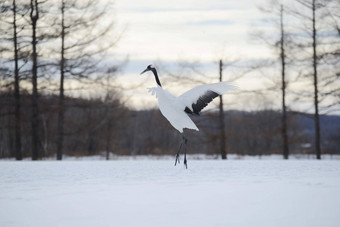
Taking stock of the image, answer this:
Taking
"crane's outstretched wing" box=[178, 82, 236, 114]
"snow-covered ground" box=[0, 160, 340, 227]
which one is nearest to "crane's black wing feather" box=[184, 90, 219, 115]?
"crane's outstretched wing" box=[178, 82, 236, 114]

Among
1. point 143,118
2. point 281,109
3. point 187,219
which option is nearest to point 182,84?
point 281,109

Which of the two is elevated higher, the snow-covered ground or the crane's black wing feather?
the crane's black wing feather

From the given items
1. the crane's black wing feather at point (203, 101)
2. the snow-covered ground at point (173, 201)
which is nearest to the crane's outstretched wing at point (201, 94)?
the crane's black wing feather at point (203, 101)

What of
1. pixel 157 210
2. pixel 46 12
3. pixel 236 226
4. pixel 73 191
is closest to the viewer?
pixel 236 226

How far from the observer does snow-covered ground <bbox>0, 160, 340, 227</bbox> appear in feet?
13.5

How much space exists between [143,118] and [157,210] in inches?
2107

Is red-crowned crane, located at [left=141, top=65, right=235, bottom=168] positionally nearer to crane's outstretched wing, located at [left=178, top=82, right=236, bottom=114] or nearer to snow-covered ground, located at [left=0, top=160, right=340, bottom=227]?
crane's outstretched wing, located at [left=178, top=82, right=236, bottom=114]

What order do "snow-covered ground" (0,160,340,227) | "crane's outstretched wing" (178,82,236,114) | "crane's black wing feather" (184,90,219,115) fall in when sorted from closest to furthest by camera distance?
"snow-covered ground" (0,160,340,227) < "crane's outstretched wing" (178,82,236,114) < "crane's black wing feather" (184,90,219,115)

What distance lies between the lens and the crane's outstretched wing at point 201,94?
8.69 meters

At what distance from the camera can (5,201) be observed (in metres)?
5.08

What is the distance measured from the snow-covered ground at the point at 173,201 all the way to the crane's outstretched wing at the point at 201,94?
89.9 inches

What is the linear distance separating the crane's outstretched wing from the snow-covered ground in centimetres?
228

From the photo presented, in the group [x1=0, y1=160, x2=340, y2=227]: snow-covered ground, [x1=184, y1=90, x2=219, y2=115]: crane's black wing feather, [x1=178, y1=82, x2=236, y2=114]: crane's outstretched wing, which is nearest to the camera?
[x1=0, y1=160, x2=340, y2=227]: snow-covered ground

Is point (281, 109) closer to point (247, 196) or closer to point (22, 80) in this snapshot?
point (22, 80)
